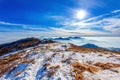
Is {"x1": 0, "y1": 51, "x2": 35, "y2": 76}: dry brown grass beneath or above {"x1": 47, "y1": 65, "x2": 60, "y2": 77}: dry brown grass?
beneath

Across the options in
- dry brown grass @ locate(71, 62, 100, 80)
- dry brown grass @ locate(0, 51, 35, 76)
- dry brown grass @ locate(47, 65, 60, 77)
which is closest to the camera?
dry brown grass @ locate(71, 62, 100, 80)

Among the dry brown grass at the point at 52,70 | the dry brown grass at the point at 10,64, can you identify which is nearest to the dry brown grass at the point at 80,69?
the dry brown grass at the point at 52,70

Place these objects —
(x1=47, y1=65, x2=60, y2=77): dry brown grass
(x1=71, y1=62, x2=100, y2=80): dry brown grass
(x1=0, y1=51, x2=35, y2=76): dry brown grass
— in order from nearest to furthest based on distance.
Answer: (x1=71, y1=62, x2=100, y2=80): dry brown grass, (x1=47, y1=65, x2=60, y2=77): dry brown grass, (x1=0, y1=51, x2=35, y2=76): dry brown grass

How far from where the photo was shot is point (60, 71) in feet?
105

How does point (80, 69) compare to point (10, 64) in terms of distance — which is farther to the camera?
point (10, 64)

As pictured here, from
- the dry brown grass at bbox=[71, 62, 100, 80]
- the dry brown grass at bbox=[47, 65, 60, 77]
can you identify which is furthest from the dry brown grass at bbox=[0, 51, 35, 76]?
the dry brown grass at bbox=[71, 62, 100, 80]

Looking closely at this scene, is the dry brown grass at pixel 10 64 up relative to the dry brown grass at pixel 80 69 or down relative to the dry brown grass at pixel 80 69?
down

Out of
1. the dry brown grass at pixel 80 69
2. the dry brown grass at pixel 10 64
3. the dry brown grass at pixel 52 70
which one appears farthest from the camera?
the dry brown grass at pixel 10 64

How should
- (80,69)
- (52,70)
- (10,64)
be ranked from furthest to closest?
(10,64), (80,69), (52,70)

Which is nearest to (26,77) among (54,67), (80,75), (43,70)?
(43,70)

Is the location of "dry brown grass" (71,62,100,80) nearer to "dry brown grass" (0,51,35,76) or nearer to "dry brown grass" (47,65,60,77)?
"dry brown grass" (47,65,60,77)

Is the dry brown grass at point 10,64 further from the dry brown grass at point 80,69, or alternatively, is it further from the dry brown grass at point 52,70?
the dry brown grass at point 80,69

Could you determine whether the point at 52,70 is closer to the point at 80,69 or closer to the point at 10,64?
the point at 80,69

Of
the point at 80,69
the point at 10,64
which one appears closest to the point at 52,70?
the point at 80,69
